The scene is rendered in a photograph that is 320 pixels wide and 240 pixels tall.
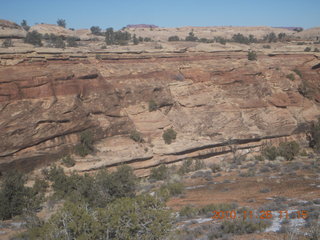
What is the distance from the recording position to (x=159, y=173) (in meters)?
17.9

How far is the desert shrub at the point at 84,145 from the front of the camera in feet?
57.9

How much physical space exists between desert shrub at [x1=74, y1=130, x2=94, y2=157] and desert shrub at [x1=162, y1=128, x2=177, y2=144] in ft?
16.5

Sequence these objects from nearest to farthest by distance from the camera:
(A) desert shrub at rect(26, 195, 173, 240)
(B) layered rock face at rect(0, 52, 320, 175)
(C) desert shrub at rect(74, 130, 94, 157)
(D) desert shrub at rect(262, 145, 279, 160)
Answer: (A) desert shrub at rect(26, 195, 173, 240) < (B) layered rock face at rect(0, 52, 320, 175) < (C) desert shrub at rect(74, 130, 94, 157) < (D) desert shrub at rect(262, 145, 279, 160)

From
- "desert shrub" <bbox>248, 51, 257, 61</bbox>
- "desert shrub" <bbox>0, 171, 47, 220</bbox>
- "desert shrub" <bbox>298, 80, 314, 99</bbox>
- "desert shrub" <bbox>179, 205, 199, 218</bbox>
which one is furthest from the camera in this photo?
"desert shrub" <bbox>248, 51, 257, 61</bbox>

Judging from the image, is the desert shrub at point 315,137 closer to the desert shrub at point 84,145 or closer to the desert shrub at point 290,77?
the desert shrub at point 290,77

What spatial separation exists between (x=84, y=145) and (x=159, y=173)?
15.2 feet

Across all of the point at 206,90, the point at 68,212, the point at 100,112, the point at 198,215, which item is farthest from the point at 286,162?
the point at 68,212

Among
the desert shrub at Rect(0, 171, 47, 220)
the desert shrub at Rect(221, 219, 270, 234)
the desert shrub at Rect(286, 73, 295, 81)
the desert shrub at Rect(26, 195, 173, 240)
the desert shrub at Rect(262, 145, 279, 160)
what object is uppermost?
the desert shrub at Rect(286, 73, 295, 81)

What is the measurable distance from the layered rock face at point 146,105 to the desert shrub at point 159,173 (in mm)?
738

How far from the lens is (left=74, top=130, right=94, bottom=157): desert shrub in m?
17.6

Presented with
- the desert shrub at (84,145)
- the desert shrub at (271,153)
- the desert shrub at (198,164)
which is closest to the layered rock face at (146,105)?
the desert shrub at (84,145)

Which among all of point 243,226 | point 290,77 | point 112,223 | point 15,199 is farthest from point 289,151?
point 112,223
